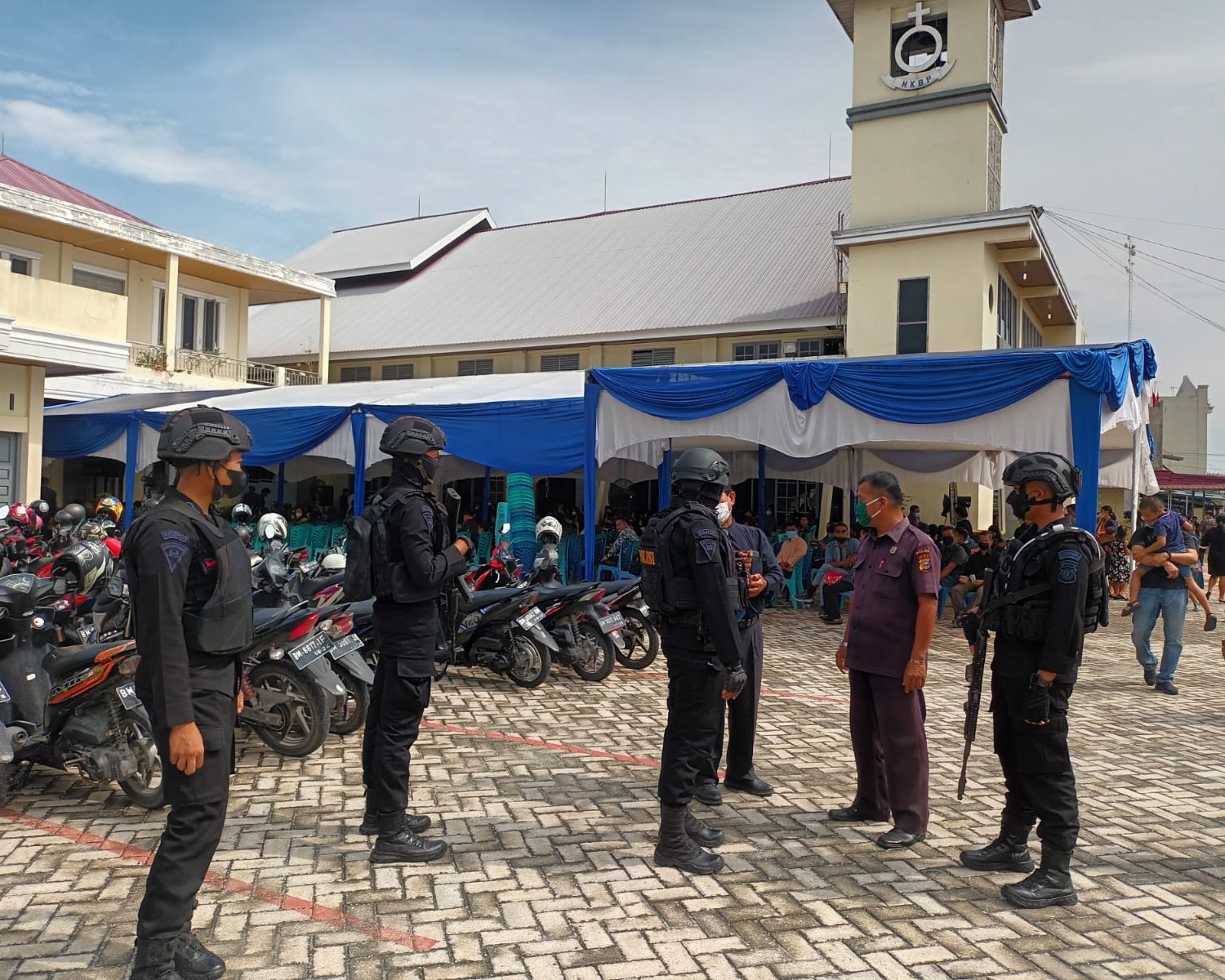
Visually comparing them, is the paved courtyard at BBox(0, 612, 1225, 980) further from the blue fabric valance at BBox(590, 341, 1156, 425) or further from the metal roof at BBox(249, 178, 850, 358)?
the metal roof at BBox(249, 178, 850, 358)

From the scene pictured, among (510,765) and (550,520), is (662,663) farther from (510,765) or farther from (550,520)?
(510,765)

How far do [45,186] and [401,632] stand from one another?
907 inches

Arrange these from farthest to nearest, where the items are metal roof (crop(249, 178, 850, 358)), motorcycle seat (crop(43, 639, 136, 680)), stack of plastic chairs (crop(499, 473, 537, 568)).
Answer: metal roof (crop(249, 178, 850, 358)) < stack of plastic chairs (crop(499, 473, 537, 568)) < motorcycle seat (crop(43, 639, 136, 680))

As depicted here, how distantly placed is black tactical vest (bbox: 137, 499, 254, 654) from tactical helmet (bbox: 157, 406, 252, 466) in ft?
0.48

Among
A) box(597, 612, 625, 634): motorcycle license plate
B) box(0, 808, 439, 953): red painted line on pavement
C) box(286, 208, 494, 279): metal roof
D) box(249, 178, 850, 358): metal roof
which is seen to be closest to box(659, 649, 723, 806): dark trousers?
box(0, 808, 439, 953): red painted line on pavement

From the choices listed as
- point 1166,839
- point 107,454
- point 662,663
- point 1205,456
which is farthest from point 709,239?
point 1205,456

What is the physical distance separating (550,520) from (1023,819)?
16.1ft

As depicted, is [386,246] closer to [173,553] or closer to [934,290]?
[934,290]

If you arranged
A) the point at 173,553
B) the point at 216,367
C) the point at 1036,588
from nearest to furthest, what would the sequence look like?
the point at 173,553
the point at 1036,588
the point at 216,367

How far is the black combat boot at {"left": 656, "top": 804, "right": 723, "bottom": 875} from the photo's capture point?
12.2 ft

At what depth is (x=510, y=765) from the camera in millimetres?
5199

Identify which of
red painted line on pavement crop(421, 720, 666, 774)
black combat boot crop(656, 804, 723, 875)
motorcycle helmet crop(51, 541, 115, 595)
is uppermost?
motorcycle helmet crop(51, 541, 115, 595)

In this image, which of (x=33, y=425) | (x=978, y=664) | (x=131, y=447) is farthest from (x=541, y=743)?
(x=33, y=425)

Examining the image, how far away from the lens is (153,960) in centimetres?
267
